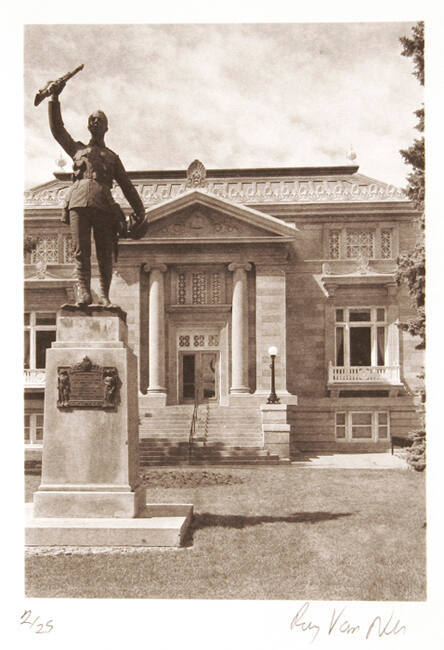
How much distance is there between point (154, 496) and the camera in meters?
13.3

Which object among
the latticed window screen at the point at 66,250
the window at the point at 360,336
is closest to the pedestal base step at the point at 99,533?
the window at the point at 360,336

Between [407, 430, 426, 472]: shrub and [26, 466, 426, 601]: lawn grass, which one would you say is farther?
[407, 430, 426, 472]: shrub

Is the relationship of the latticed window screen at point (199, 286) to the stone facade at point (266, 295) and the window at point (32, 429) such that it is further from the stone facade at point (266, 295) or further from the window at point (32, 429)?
the window at point (32, 429)

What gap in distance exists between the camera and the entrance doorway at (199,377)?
2667cm

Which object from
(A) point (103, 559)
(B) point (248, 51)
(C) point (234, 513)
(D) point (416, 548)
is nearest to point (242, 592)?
(A) point (103, 559)

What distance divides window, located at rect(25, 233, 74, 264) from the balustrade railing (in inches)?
484

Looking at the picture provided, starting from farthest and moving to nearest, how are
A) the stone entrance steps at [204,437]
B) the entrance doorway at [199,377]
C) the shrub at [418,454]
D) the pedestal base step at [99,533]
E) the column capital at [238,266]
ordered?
the entrance doorway at [199,377] < the column capital at [238,266] < the stone entrance steps at [204,437] < the shrub at [418,454] < the pedestal base step at [99,533]

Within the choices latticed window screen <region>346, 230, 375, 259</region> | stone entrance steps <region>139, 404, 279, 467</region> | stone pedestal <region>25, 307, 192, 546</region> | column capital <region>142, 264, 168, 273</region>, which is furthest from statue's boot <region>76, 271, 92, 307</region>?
latticed window screen <region>346, 230, 375, 259</region>

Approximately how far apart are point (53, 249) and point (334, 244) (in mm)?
12237

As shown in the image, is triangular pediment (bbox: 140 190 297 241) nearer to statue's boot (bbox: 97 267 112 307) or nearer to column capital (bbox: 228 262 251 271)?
column capital (bbox: 228 262 251 271)

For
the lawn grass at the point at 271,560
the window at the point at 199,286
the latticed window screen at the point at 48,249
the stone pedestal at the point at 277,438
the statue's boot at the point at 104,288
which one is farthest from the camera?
the latticed window screen at the point at 48,249

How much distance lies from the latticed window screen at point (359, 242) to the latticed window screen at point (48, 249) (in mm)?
12665

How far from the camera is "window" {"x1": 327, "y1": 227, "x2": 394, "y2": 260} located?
1085 inches

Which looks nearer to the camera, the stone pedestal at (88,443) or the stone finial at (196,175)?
the stone pedestal at (88,443)
